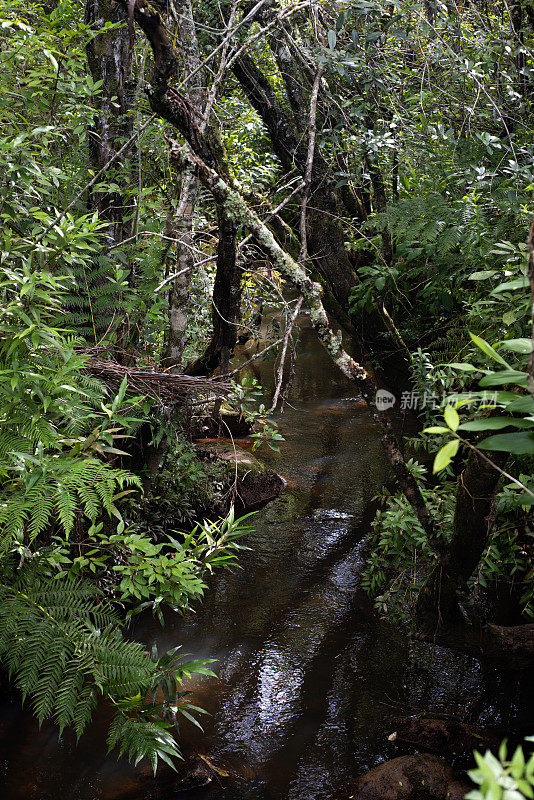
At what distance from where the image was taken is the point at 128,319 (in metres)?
3.70

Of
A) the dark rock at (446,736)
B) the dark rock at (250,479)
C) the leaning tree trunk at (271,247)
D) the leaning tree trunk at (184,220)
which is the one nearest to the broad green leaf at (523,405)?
the leaning tree trunk at (271,247)

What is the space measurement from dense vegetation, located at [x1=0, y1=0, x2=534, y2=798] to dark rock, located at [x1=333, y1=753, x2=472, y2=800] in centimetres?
65

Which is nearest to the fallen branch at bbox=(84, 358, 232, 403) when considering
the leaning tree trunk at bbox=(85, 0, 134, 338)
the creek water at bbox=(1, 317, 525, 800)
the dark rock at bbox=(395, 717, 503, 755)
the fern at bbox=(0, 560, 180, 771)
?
the leaning tree trunk at bbox=(85, 0, 134, 338)

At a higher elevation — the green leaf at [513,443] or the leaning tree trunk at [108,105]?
the leaning tree trunk at [108,105]

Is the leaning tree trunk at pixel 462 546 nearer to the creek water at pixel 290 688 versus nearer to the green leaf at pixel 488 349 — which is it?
the creek water at pixel 290 688

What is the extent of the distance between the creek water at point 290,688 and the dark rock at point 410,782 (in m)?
0.19

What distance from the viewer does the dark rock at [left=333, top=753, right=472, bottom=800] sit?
103 inches

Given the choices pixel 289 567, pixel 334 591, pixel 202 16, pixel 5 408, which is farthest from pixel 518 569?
pixel 202 16

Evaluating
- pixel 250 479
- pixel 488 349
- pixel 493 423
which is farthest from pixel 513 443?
pixel 250 479

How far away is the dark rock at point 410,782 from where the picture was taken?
260 cm

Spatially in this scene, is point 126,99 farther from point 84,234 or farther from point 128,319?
point 84,234

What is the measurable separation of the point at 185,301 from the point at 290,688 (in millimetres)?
2615

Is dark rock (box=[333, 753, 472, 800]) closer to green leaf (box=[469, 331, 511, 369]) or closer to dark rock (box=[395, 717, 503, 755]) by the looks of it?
dark rock (box=[395, 717, 503, 755])

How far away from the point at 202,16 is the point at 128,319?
336 centimetres
